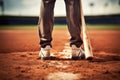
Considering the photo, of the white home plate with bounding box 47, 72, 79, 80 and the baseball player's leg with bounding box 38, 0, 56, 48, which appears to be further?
the baseball player's leg with bounding box 38, 0, 56, 48

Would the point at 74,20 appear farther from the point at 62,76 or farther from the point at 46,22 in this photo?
the point at 62,76

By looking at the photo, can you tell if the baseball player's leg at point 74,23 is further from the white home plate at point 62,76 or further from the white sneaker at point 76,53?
the white home plate at point 62,76

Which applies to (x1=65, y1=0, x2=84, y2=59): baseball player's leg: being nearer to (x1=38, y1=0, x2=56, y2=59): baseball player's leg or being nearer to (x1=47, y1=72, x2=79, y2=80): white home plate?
(x1=38, y1=0, x2=56, y2=59): baseball player's leg

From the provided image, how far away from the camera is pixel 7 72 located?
2.57 meters

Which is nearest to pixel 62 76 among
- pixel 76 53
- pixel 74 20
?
pixel 76 53

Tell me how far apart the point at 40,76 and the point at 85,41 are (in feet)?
3.32

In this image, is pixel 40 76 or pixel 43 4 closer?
pixel 40 76

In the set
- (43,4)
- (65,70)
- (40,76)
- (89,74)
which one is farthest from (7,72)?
(43,4)

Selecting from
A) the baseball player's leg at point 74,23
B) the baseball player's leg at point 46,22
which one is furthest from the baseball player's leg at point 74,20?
the baseball player's leg at point 46,22

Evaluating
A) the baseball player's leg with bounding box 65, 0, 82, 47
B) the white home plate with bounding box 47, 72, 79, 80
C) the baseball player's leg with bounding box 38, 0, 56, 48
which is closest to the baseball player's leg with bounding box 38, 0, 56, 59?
the baseball player's leg with bounding box 38, 0, 56, 48

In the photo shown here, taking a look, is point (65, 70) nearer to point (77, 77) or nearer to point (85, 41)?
point (77, 77)

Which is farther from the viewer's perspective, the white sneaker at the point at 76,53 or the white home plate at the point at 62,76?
the white sneaker at the point at 76,53

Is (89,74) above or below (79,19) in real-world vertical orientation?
below

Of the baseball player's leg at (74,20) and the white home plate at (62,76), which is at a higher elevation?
the baseball player's leg at (74,20)
